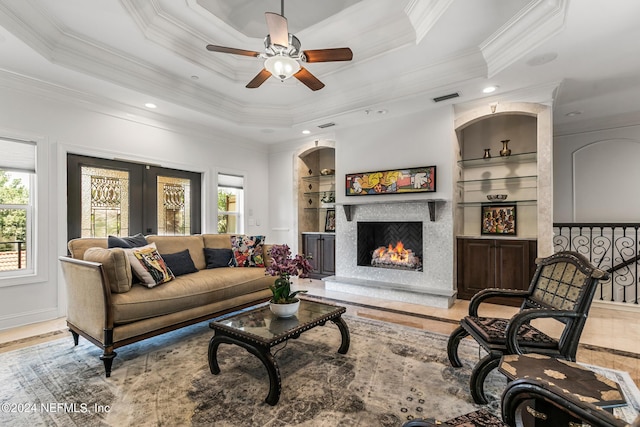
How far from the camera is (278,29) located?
243cm

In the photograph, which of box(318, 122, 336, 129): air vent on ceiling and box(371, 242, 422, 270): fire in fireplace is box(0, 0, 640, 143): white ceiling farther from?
box(371, 242, 422, 270): fire in fireplace

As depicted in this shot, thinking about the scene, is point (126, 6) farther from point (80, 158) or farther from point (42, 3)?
point (80, 158)

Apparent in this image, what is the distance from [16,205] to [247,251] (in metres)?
2.62

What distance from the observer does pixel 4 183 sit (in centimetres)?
338

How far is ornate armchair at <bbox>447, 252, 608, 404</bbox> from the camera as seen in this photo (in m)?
1.83

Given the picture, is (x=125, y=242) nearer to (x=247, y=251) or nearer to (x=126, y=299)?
(x=126, y=299)

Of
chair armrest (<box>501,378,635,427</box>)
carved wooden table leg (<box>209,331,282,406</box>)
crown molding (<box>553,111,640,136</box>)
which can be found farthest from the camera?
crown molding (<box>553,111,640,136</box>)

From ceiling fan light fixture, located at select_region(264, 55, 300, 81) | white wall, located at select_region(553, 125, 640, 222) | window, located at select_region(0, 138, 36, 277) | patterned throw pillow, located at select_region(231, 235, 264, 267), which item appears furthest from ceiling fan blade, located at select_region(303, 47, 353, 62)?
white wall, located at select_region(553, 125, 640, 222)

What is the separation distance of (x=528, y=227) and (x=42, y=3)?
5.91 metres

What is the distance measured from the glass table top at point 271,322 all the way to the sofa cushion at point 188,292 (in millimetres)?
692

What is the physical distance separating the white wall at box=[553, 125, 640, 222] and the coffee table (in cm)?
480

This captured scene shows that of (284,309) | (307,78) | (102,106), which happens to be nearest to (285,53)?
(307,78)

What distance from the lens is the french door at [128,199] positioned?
3.92 meters

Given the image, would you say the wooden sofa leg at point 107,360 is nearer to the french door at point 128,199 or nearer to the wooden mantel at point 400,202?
the french door at point 128,199
